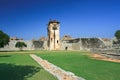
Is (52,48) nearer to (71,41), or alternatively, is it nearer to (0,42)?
(71,41)

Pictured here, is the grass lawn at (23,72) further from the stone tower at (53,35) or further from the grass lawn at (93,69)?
the stone tower at (53,35)

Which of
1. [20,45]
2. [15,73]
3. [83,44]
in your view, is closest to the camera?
[15,73]

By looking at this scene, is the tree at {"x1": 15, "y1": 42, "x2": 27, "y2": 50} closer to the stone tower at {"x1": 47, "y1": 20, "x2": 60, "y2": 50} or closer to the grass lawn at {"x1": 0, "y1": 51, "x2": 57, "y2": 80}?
the stone tower at {"x1": 47, "y1": 20, "x2": 60, "y2": 50}

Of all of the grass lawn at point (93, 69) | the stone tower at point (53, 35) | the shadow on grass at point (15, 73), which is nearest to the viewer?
the shadow on grass at point (15, 73)

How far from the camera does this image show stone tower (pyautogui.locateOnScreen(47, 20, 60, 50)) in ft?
223

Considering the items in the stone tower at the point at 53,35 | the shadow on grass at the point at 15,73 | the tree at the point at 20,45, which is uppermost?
the stone tower at the point at 53,35

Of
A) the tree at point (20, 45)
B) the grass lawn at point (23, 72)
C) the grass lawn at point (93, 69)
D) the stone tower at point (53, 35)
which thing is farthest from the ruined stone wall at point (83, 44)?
the grass lawn at point (23, 72)

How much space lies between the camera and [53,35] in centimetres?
6831

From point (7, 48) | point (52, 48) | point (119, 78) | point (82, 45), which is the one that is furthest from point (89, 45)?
point (119, 78)

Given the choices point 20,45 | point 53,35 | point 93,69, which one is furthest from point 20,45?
point 93,69

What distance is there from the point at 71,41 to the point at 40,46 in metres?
9.73

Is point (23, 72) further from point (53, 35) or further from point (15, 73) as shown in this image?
point (53, 35)

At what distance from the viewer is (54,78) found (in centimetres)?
982

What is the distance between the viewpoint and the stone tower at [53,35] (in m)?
68.0
